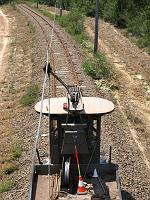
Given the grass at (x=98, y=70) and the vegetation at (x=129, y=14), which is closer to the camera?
the grass at (x=98, y=70)

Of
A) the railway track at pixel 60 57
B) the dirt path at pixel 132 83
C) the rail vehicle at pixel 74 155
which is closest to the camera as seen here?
the rail vehicle at pixel 74 155

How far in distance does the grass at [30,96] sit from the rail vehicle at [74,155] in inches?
362

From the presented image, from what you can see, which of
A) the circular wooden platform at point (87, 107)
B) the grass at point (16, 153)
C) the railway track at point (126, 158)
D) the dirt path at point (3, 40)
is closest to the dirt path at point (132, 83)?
the railway track at point (126, 158)

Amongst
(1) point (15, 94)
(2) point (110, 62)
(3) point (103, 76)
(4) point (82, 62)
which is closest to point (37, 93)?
(1) point (15, 94)

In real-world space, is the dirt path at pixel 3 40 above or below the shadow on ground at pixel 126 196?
above

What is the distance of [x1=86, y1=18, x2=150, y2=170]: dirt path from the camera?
57.3 ft

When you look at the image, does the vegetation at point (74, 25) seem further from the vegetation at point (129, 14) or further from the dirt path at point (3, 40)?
the dirt path at point (3, 40)

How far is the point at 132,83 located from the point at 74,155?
14.6m

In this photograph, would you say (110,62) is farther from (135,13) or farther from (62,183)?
(62,183)

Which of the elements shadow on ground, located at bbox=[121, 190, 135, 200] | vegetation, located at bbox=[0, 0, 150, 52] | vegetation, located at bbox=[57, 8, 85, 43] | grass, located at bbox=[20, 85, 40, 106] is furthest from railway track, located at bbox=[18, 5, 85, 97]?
shadow on ground, located at bbox=[121, 190, 135, 200]

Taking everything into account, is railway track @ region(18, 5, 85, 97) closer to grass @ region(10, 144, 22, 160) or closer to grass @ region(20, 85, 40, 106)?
grass @ region(20, 85, 40, 106)

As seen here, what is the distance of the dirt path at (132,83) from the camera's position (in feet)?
57.3

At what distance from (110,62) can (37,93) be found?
31.4 ft

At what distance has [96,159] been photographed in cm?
1069
